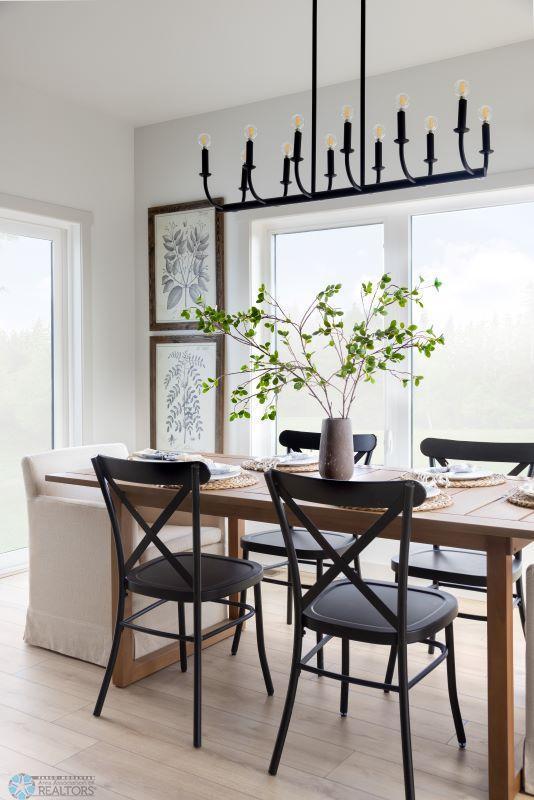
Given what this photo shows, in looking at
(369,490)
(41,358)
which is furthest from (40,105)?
(369,490)

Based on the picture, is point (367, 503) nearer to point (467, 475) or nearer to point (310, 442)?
point (467, 475)

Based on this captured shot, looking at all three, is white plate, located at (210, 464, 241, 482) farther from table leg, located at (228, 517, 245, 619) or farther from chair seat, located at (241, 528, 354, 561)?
table leg, located at (228, 517, 245, 619)

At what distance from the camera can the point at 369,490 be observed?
1908 mm

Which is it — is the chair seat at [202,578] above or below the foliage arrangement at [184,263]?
below

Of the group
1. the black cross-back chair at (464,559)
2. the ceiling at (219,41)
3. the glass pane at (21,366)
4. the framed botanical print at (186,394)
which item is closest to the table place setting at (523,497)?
the black cross-back chair at (464,559)

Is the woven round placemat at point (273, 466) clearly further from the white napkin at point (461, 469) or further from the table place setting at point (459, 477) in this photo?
the white napkin at point (461, 469)

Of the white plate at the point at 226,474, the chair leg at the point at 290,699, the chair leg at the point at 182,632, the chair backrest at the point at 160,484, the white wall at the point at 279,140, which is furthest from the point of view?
the white wall at the point at 279,140

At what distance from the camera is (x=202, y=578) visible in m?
2.46

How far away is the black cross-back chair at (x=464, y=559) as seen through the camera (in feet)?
8.17

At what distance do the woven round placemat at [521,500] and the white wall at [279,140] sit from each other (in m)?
1.96

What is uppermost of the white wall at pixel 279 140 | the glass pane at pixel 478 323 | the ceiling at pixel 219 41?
the ceiling at pixel 219 41

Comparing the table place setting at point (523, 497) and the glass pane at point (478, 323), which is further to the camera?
the glass pane at point (478, 323)

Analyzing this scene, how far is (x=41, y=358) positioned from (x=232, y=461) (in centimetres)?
178

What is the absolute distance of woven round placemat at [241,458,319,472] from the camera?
2789 millimetres
